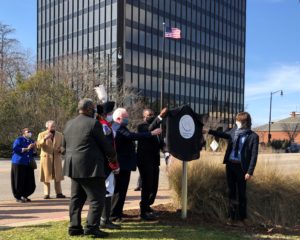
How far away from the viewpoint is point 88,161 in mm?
5648

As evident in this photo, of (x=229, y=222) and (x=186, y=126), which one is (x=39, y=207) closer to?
(x=186, y=126)

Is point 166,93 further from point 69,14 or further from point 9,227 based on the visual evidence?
Answer: point 9,227

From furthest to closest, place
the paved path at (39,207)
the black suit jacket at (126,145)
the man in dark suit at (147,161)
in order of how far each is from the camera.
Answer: the paved path at (39,207), the man in dark suit at (147,161), the black suit jacket at (126,145)

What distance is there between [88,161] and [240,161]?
2586 mm

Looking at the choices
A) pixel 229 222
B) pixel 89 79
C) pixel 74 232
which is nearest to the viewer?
pixel 74 232

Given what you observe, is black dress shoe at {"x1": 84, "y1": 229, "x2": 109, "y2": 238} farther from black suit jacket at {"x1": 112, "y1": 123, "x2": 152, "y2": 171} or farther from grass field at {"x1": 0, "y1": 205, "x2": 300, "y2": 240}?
black suit jacket at {"x1": 112, "y1": 123, "x2": 152, "y2": 171}

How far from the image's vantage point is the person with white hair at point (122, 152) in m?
6.57

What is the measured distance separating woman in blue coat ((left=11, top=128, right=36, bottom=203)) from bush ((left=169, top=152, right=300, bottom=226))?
4085 millimetres

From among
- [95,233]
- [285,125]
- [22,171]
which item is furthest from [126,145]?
[285,125]

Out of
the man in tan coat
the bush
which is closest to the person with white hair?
the bush

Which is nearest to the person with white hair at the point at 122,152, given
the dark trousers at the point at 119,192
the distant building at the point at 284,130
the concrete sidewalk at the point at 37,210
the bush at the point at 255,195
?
the dark trousers at the point at 119,192

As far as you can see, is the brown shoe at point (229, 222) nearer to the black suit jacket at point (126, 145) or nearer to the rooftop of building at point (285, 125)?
the black suit jacket at point (126, 145)

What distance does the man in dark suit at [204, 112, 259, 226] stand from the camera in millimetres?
6859

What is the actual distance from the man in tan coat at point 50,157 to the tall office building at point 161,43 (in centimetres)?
4033
